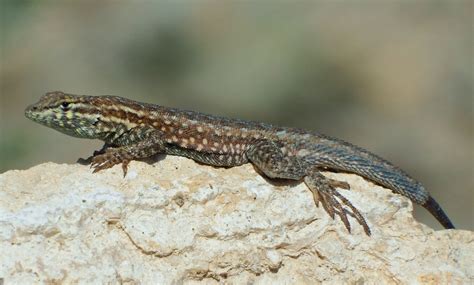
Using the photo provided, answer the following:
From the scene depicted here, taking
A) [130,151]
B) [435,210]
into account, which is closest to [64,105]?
[130,151]

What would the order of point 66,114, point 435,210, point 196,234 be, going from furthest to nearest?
1. point 435,210
2. point 66,114
3. point 196,234

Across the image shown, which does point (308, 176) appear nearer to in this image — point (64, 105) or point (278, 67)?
point (64, 105)

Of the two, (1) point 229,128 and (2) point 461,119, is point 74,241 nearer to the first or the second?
(1) point 229,128

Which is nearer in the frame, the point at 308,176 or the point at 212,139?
the point at 308,176

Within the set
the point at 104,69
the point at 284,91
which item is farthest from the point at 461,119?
the point at 104,69

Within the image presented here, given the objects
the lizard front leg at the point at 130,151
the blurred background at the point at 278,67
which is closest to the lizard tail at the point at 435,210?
the lizard front leg at the point at 130,151

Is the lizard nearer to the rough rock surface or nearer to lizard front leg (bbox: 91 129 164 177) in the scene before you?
lizard front leg (bbox: 91 129 164 177)
